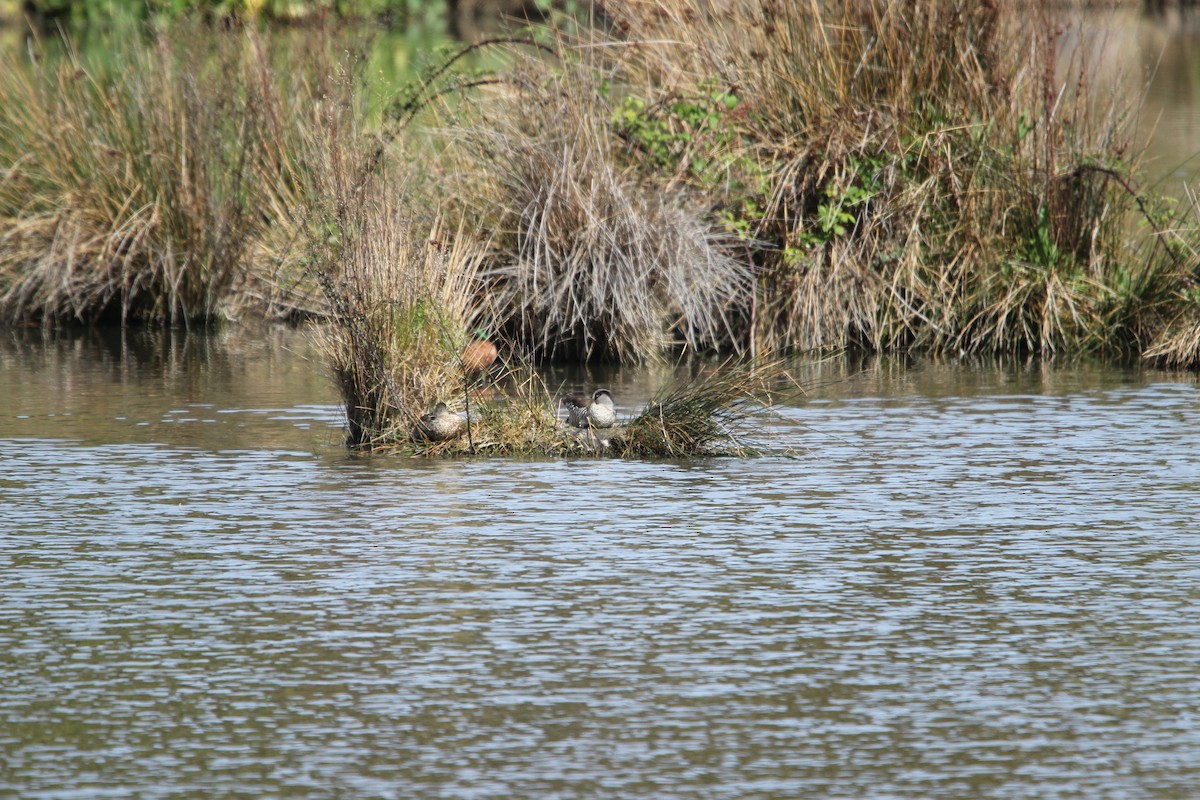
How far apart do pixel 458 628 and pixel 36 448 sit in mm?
3743

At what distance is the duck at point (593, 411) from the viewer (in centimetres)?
898

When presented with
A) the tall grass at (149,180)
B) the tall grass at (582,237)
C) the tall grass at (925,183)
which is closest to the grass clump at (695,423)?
the tall grass at (582,237)

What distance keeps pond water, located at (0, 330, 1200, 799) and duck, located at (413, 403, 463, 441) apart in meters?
0.21

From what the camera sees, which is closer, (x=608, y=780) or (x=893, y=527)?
(x=608, y=780)

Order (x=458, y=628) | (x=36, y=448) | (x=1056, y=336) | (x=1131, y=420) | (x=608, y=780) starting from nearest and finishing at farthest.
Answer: (x=608, y=780) < (x=458, y=628) < (x=36, y=448) < (x=1131, y=420) < (x=1056, y=336)

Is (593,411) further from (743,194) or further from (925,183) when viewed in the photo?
(925,183)

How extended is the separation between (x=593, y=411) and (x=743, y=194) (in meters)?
3.63

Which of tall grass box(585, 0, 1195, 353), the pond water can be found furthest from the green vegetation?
the pond water

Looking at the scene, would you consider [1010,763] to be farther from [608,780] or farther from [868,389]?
[868,389]

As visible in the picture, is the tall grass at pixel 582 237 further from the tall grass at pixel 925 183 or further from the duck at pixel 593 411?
the duck at pixel 593 411

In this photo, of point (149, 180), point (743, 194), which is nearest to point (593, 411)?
point (743, 194)

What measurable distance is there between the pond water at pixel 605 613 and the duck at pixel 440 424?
0.21 metres

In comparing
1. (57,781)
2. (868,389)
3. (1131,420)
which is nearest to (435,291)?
(868,389)

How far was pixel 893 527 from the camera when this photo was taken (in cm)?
728
